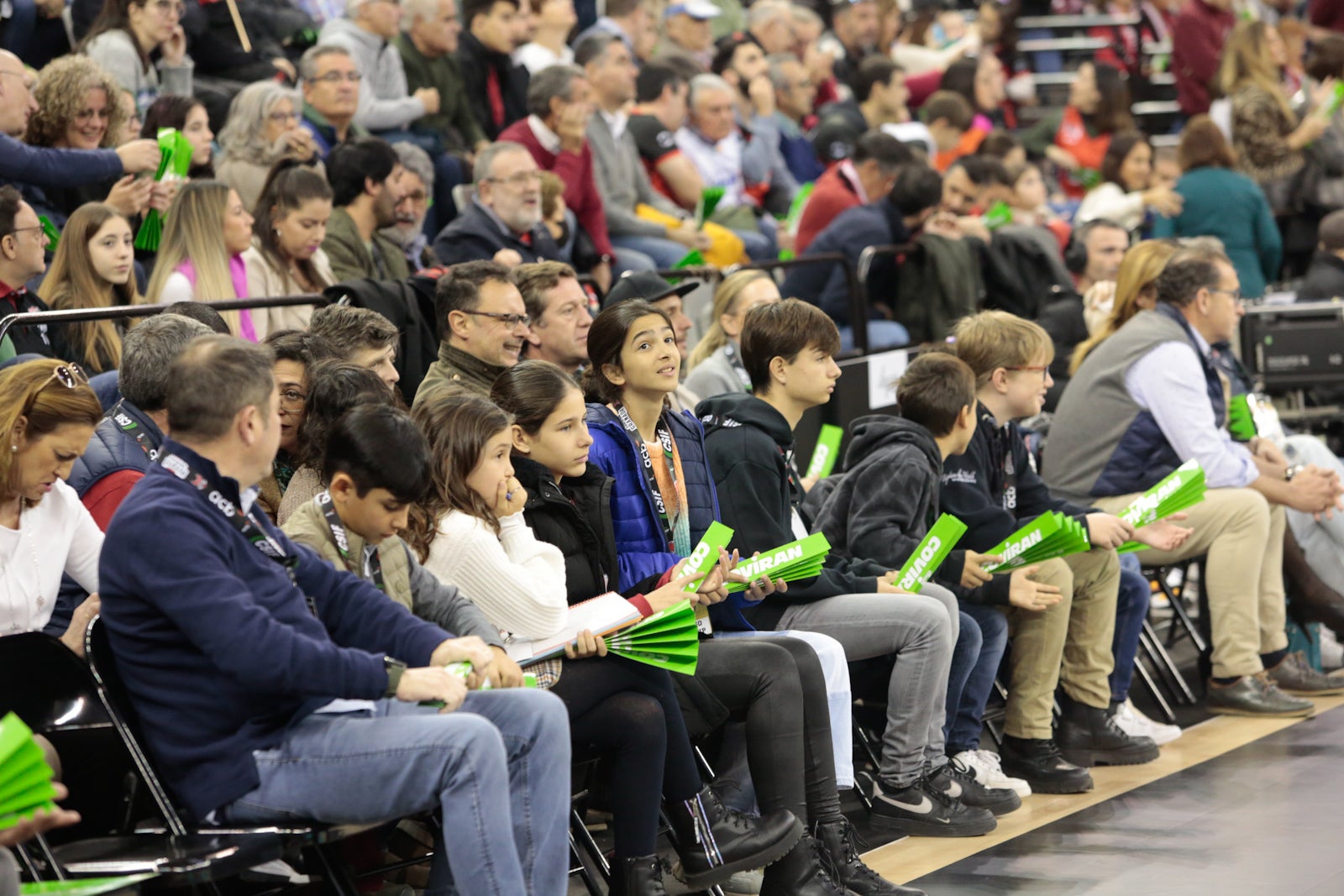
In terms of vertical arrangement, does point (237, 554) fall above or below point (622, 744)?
above

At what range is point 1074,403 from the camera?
623 cm

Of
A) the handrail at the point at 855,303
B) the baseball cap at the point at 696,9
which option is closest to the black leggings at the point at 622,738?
the handrail at the point at 855,303

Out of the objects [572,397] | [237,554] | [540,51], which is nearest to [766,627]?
[572,397]

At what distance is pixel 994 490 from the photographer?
552 centimetres

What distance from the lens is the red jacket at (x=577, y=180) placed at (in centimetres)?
772

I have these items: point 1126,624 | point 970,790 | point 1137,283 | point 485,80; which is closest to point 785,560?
point 970,790

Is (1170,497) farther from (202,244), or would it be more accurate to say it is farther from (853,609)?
(202,244)

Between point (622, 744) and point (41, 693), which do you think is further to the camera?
point (622, 744)

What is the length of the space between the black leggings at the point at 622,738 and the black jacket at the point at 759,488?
95 centimetres

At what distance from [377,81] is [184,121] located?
5.78 feet

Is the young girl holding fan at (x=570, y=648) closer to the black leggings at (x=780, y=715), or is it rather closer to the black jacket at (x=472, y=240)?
the black leggings at (x=780, y=715)

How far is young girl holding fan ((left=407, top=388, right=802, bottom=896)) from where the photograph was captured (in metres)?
3.77

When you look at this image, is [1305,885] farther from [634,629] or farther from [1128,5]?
[1128,5]

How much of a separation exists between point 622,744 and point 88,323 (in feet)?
7.63
